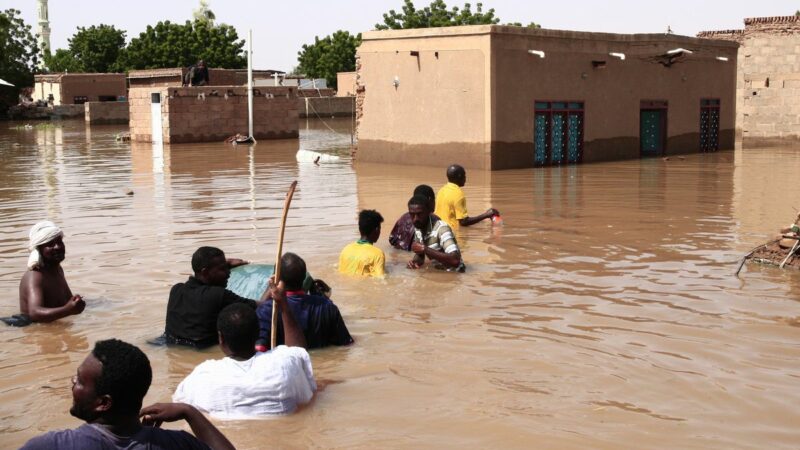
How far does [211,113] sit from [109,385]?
32627mm

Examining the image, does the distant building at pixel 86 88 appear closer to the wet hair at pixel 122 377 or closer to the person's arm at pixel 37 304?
the person's arm at pixel 37 304

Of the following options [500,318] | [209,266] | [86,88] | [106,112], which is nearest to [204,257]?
[209,266]

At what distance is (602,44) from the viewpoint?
25344 mm

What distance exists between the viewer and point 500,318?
8.39 m

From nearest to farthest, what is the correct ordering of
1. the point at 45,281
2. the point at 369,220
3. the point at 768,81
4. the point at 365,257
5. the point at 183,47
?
the point at 45,281, the point at 369,220, the point at 365,257, the point at 768,81, the point at 183,47

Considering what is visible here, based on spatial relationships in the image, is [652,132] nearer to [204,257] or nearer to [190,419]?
[204,257]

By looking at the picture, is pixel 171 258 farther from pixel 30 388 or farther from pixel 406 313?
pixel 30 388

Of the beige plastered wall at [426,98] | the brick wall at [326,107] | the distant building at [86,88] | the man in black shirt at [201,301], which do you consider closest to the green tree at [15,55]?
the distant building at [86,88]

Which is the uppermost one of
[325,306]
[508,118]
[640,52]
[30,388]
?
[640,52]

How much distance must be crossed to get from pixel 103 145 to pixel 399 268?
2653cm

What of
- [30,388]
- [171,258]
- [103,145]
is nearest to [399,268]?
[171,258]

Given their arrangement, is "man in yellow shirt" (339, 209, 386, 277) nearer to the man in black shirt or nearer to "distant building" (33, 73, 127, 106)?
the man in black shirt

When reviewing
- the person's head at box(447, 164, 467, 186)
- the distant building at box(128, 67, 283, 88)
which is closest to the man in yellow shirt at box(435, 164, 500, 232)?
the person's head at box(447, 164, 467, 186)

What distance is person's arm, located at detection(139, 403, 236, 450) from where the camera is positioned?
13.6ft
